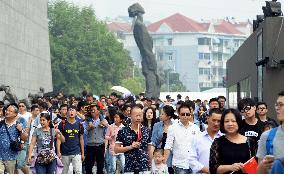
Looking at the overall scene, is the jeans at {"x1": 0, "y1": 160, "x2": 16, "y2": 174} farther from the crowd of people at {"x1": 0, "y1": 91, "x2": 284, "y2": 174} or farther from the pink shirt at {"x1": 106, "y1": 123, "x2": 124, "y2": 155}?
the pink shirt at {"x1": 106, "y1": 123, "x2": 124, "y2": 155}

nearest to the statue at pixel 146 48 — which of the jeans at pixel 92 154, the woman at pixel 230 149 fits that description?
the jeans at pixel 92 154

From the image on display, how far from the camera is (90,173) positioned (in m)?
18.1

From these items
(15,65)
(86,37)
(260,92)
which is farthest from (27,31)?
(86,37)

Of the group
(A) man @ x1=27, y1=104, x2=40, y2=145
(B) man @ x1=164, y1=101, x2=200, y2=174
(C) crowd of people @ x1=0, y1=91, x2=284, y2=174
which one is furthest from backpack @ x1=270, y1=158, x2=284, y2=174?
(A) man @ x1=27, y1=104, x2=40, y2=145

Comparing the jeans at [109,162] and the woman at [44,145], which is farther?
the jeans at [109,162]

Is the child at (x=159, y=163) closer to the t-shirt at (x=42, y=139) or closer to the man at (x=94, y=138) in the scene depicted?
the t-shirt at (x=42, y=139)

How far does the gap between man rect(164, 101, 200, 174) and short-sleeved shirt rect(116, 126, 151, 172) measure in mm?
340

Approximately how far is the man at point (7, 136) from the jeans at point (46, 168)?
0.40m

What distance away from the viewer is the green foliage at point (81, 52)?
279 ft

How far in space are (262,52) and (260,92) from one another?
1.02 m

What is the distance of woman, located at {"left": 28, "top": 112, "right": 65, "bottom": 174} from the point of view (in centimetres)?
1470

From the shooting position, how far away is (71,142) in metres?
15.8

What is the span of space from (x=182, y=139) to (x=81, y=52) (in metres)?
74.7

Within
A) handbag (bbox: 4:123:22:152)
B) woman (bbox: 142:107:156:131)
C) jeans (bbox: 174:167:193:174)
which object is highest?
woman (bbox: 142:107:156:131)
